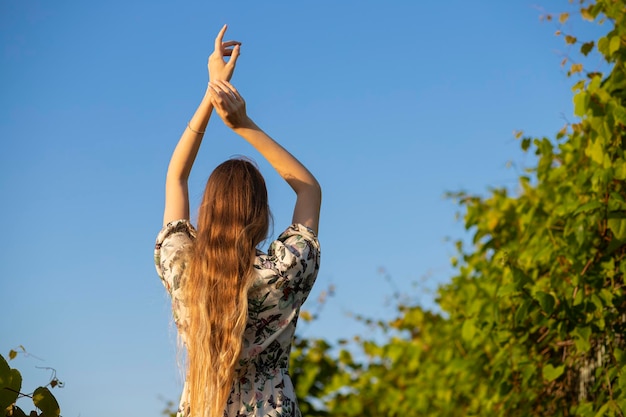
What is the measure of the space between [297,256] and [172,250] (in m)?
0.31

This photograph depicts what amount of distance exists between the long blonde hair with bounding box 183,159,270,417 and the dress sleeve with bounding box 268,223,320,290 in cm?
6

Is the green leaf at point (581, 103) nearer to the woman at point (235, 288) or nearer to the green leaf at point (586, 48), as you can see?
the green leaf at point (586, 48)

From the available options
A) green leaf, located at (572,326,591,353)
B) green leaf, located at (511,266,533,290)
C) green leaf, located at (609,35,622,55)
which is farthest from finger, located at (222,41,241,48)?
green leaf, located at (572,326,591,353)

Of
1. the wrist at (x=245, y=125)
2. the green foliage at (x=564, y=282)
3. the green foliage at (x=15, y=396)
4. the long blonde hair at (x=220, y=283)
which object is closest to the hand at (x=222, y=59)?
the wrist at (x=245, y=125)

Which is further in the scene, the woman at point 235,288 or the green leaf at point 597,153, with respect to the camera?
the green leaf at point 597,153

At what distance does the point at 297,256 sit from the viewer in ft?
6.49

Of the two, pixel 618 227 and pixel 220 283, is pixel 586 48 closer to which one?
pixel 618 227

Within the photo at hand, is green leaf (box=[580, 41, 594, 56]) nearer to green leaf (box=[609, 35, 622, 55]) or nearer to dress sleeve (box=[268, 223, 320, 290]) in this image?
green leaf (box=[609, 35, 622, 55])

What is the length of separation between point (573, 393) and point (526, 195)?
5.33ft

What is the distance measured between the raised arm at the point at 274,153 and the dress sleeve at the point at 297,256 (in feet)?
0.19

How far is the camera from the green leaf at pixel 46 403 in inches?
69.5

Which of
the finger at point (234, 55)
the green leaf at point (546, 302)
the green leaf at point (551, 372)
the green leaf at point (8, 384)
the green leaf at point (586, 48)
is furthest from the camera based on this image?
the green leaf at point (586, 48)

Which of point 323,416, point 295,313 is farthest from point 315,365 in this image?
point 295,313

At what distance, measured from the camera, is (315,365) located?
691cm
